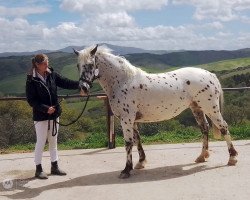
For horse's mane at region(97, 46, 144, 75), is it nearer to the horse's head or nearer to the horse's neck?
the horse's neck

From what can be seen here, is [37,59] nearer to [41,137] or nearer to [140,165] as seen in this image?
[41,137]

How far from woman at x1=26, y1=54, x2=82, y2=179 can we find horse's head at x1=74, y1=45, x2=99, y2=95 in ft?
1.27

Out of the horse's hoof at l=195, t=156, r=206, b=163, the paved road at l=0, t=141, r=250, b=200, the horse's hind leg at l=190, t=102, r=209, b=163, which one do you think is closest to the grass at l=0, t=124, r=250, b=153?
the paved road at l=0, t=141, r=250, b=200

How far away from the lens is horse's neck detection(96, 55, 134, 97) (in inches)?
266

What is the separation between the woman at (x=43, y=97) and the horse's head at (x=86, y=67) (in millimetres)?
387

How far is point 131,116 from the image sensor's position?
6.68 meters

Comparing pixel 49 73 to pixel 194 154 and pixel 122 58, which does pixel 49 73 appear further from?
pixel 194 154

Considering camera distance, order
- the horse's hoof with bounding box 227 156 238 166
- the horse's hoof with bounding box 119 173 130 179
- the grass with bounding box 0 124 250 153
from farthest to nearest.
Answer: the grass with bounding box 0 124 250 153 < the horse's hoof with bounding box 227 156 238 166 < the horse's hoof with bounding box 119 173 130 179

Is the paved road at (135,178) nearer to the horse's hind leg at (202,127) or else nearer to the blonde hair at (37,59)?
the horse's hind leg at (202,127)

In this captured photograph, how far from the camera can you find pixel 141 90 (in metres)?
6.78

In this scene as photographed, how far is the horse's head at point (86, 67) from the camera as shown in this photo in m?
6.39

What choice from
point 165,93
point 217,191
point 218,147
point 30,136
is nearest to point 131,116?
point 165,93

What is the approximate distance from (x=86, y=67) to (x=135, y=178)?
194 cm

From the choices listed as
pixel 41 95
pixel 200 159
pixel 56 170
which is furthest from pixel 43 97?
pixel 200 159
